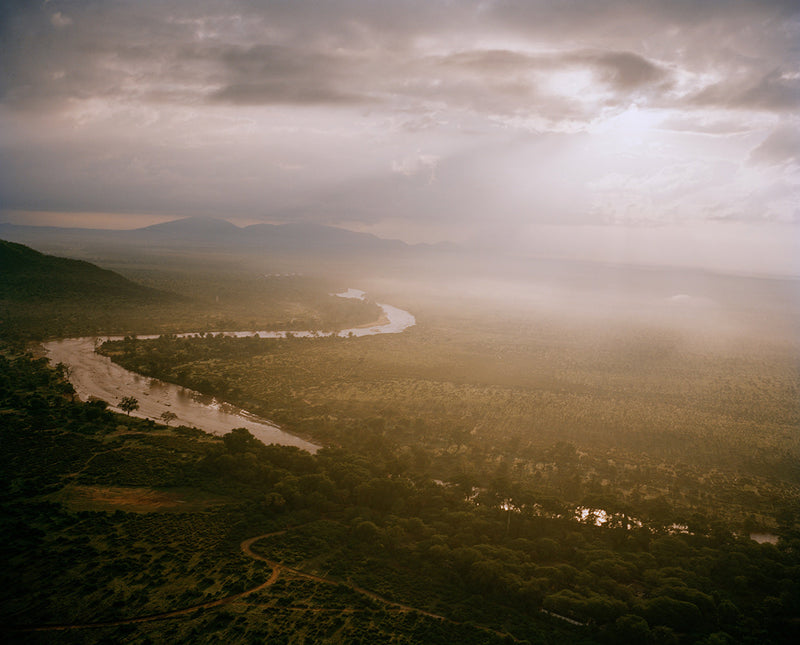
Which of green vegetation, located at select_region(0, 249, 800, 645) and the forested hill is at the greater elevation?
the forested hill

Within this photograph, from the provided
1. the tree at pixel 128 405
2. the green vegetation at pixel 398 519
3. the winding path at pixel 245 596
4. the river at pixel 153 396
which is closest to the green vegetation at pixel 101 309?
the river at pixel 153 396

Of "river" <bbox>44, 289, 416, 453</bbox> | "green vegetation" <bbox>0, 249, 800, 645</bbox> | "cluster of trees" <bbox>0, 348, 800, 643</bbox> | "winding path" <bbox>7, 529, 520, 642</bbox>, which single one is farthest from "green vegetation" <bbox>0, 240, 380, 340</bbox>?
"winding path" <bbox>7, 529, 520, 642</bbox>

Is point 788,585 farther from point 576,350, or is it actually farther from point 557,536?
point 576,350

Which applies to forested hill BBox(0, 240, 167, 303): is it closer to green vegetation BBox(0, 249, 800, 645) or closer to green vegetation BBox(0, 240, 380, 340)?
green vegetation BBox(0, 240, 380, 340)

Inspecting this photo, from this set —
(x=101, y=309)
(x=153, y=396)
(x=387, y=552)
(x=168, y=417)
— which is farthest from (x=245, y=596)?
(x=101, y=309)

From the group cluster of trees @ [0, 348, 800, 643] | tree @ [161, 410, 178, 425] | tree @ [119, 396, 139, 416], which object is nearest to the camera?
cluster of trees @ [0, 348, 800, 643]

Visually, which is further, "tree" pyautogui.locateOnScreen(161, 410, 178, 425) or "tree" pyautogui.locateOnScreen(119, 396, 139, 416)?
"tree" pyautogui.locateOnScreen(119, 396, 139, 416)

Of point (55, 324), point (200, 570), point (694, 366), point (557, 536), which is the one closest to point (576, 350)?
point (694, 366)

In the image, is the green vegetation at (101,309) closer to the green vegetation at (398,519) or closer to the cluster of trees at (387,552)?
the green vegetation at (398,519)

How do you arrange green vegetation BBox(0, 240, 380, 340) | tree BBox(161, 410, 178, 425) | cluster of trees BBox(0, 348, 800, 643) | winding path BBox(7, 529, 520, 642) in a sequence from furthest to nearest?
green vegetation BBox(0, 240, 380, 340)
tree BBox(161, 410, 178, 425)
cluster of trees BBox(0, 348, 800, 643)
winding path BBox(7, 529, 520, 642)
